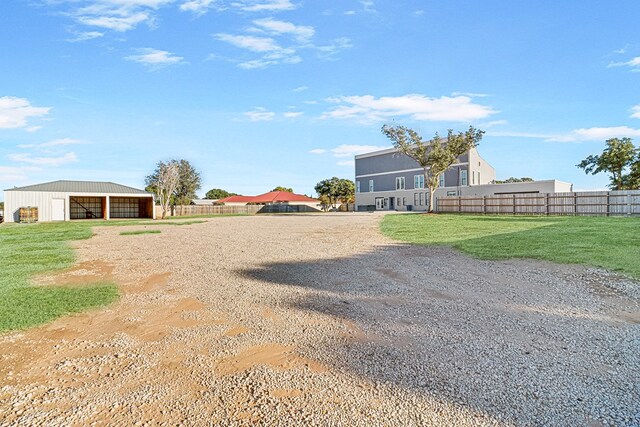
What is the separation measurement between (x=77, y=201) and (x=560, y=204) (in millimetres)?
44035

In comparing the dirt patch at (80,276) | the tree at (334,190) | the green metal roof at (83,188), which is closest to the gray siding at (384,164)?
the tree at (334,190)

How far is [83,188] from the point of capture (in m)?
38.5

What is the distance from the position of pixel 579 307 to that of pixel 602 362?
1.82m

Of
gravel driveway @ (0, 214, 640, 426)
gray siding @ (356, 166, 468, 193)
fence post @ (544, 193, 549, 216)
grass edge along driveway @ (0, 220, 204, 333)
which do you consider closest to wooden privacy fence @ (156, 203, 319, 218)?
gray siding @ (356, 166, 468, 193)

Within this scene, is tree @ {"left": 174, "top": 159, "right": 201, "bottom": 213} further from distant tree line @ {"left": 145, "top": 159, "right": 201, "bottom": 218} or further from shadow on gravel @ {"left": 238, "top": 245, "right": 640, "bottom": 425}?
shadow on gravel @ {"left": 238, "top": 245, "right": 640, "bottom": 425}

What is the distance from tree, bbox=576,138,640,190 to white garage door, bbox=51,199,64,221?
54933 mm

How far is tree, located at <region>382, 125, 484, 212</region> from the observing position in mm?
32188

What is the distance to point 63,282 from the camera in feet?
21.4

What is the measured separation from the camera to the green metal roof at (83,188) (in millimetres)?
35778

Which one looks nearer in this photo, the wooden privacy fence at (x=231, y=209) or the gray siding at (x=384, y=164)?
the gray siding at (x=384, y=164)

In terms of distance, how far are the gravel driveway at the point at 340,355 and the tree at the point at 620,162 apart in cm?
4188

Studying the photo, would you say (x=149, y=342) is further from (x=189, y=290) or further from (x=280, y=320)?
(x=189, y=290)

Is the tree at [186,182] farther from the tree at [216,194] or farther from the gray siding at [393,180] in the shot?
the tree at [216,194]

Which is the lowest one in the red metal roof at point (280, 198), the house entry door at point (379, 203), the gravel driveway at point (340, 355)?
the gravel driveway at point (340, 355)
